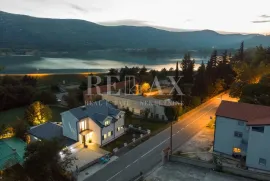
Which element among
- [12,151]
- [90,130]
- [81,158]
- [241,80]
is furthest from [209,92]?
[12,151]

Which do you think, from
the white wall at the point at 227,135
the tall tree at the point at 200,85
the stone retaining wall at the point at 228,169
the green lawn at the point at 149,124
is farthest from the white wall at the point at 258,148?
the tall tree at the point at 200,85

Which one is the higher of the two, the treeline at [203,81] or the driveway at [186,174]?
the treeline at [203,81]

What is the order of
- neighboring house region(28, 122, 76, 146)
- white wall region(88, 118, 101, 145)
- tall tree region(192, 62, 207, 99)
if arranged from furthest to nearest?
tall tree region(192, 62, 207, 99) → white wall region(88, 118, 101, 145) → neighboring house region(28, 122, 76, 146)

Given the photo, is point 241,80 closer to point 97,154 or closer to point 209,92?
point 209,92

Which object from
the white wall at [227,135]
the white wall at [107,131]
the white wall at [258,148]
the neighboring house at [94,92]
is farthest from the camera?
the neighboring house at [94,92]

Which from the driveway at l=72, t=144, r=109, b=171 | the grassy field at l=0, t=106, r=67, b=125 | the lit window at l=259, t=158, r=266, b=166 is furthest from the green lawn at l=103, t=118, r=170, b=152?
the grassy field at l=0, t=106, r=67, b=125

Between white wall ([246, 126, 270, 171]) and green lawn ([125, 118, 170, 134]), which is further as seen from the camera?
green lawn ([125, 118, 170, 134])

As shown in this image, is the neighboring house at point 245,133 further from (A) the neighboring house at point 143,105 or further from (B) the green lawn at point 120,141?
(A) the neighboring house at point 143,105

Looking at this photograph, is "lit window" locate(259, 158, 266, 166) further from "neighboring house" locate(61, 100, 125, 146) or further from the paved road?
"neighboring house" locate(61, 100, 125, 146)
